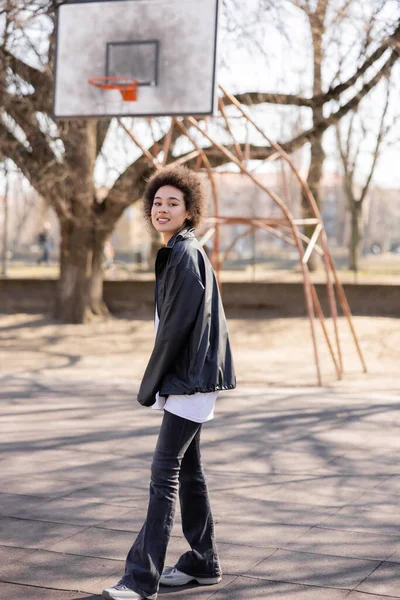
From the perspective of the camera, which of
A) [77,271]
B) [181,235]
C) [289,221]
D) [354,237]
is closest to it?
[181,235]

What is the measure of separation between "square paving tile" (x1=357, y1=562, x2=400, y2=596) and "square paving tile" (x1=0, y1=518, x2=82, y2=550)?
163cm

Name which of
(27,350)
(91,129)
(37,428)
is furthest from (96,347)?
(37,428)

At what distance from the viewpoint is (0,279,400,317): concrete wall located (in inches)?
722

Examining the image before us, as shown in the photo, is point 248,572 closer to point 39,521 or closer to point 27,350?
point 39,521

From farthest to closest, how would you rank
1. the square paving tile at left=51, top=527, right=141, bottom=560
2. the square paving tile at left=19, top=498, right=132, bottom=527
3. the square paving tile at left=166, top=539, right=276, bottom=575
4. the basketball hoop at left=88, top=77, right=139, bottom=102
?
the basketball hoop at left=88, top=77, right=139, bottom=102 → the square paving tile at left=19, top=498, right=132, bottom=527 → the square paving tile at left=51, top=527, right=141, bottom=560 → the square paving tile at left=166, top=539, right=276, bottom=575

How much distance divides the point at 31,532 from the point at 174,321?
1768mm

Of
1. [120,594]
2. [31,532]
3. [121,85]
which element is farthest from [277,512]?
[121,85]

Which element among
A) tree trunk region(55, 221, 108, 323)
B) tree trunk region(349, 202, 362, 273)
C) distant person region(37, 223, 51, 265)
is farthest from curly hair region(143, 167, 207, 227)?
distant person region(37, 223, 51, 265)

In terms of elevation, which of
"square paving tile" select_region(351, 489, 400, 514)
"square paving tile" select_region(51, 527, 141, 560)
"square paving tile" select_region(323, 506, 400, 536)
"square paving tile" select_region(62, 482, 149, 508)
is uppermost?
"square paving tile" select_region(323, 506, 400, 536)

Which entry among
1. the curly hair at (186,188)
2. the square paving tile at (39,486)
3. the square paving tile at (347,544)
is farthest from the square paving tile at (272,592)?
the square paving tile at (39,486)

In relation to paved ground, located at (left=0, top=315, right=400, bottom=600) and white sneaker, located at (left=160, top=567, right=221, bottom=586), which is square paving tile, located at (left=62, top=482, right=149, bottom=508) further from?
white sneaker, located at (left=160, top=567, right=221, bottom=586)

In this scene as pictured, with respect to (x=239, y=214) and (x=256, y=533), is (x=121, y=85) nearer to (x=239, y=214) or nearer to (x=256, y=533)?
(x=256, y=533)

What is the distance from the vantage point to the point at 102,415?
8.77 metres

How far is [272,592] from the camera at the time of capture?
402 centimetres
